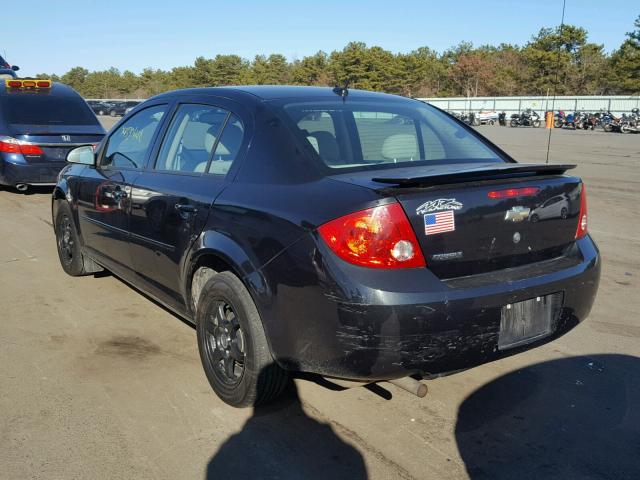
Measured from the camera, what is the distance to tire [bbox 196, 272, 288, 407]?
9.71ft

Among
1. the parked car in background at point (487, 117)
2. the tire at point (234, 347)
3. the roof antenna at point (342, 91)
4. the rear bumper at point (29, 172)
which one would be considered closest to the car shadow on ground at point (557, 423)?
the tire at point (234, 347)

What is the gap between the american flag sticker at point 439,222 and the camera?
259cm


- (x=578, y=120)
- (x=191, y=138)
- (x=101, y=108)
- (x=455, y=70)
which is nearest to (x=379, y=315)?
(x=191, y=138)

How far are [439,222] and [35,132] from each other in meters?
8.93

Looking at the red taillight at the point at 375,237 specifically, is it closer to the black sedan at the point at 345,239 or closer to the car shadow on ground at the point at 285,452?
the black sedan at the point at 345,239

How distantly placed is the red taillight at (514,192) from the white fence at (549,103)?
160 feet

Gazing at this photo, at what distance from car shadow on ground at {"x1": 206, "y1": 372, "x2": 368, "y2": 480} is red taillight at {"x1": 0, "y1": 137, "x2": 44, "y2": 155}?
814cm

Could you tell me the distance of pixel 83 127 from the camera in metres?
10.1

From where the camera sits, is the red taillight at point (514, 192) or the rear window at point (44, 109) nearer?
the red taillight at point (514, 192)

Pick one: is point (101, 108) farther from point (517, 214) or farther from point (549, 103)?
point (517, 214)

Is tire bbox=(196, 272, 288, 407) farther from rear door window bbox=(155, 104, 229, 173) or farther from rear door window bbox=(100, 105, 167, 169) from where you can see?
rear door window bbox=(100, 105, 167, 169)

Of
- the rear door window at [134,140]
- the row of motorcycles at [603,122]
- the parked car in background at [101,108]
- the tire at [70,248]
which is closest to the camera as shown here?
the rear door window at [134,140]

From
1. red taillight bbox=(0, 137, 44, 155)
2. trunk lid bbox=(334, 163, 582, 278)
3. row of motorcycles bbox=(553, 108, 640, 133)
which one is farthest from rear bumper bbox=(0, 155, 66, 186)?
row of motorcycles bbox=(553, 108, 640, 133)

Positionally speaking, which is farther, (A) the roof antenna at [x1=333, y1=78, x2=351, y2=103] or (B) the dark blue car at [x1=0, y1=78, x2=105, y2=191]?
(B) the dark blue car at [x1=0, y1=78, x2=105, y2=191]
